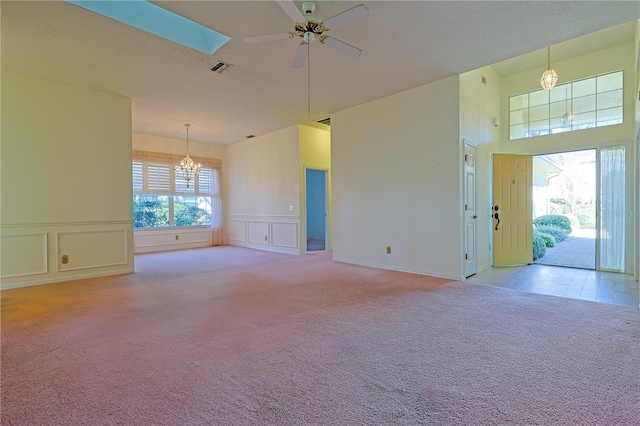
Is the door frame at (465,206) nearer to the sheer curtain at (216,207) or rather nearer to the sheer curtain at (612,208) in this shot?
the sheer curtain at (612,208)

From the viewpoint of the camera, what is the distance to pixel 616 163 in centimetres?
470

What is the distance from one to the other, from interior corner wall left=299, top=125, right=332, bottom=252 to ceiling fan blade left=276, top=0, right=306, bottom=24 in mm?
4495

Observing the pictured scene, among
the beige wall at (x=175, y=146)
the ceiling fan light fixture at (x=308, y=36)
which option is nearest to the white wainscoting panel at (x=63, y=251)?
the beige wall at (x=175, y=146)

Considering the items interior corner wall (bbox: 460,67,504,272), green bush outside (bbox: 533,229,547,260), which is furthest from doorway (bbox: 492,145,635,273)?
green bush outside (bbox: 533,229,547,260)

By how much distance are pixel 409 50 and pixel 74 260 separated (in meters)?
5.73

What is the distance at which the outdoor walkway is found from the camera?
549cm

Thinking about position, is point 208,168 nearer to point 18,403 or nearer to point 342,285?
point 342,285

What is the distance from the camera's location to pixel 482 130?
201 inches

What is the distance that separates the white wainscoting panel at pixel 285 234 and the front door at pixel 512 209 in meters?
4.13

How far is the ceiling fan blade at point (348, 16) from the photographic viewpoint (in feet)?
7.85

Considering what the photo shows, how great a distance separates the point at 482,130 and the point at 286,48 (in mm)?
3620

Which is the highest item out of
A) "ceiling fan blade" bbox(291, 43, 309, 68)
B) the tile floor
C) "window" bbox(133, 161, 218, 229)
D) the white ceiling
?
the white ceiling

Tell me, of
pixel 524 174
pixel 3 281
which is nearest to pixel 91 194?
pixel 3 281

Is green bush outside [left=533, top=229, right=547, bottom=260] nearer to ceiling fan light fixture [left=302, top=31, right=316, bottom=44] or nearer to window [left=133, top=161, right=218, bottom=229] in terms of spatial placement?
ceiling fan light fixture [left=302, top=31, right=316, bottom=44]
